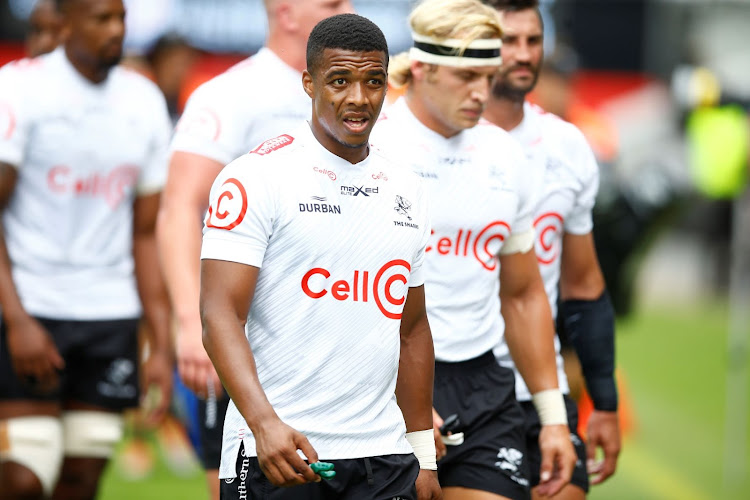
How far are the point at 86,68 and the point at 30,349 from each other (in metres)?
1.37

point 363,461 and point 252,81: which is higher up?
point 252,81

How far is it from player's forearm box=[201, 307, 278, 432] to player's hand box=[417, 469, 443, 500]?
86 cm

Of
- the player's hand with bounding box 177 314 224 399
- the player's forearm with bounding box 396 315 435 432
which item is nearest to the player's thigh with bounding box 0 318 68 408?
the player's hand with bounding box 177 314 224 399

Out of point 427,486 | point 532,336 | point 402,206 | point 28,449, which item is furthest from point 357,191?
point 28,449

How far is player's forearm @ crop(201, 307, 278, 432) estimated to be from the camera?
392cm

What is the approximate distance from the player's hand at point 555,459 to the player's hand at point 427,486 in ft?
2.98

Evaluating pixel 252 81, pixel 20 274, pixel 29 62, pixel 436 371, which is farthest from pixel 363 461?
pixel 29 62

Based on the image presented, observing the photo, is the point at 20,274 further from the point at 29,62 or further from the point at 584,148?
the point at 584,148

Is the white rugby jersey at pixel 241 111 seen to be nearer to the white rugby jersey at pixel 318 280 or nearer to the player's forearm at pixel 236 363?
the white rugby jersey at pixel 318 280

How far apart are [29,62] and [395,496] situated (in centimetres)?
343

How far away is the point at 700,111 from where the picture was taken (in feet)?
41.5

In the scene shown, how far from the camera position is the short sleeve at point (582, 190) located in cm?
614

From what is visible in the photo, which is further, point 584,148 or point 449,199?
point 584,148

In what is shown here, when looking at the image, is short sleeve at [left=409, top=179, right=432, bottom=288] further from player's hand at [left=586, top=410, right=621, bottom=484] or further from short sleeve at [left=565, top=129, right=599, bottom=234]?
player's hand at [left=586, top=410, right=621, bottom=484]
